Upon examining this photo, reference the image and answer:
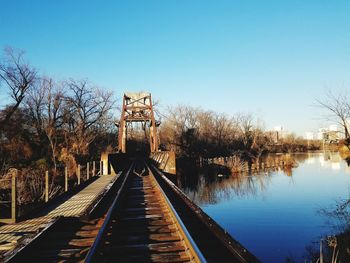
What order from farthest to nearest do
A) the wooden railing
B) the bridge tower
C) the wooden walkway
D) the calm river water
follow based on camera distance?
1. the bridge tower
2. the calm river water
3. the wooden railing
4. the wooden walkway

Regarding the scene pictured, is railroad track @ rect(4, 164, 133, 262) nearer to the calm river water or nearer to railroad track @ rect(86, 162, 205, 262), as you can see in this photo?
railroad track @ rect(86, 162, 205, 262)

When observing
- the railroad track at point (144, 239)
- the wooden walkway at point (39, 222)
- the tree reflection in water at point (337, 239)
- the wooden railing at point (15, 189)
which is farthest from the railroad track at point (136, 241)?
the wooden railing at point (15, 189)

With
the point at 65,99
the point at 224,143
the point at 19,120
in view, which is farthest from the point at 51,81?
the point at 224,143

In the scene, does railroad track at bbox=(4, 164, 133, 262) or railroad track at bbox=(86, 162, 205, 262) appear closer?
railroad track at bbox=(86, 162, 205, 262)

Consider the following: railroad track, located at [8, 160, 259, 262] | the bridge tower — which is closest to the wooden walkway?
railroad track, located at [8, 160, 259, 262]

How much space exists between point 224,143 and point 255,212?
49.7 meters

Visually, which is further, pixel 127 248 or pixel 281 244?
pixel 281 244

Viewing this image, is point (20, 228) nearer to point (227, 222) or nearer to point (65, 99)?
point (227, 222)

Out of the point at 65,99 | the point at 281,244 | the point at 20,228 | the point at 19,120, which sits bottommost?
the point at 281,244

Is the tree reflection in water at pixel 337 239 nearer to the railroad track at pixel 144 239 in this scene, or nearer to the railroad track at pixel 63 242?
the railroad track at pixel 144 239

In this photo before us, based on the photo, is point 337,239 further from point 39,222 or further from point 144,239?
point 39,222

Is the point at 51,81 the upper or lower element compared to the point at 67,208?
upper

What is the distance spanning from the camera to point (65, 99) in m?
44.9

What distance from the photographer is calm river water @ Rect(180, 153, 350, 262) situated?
11.8m
